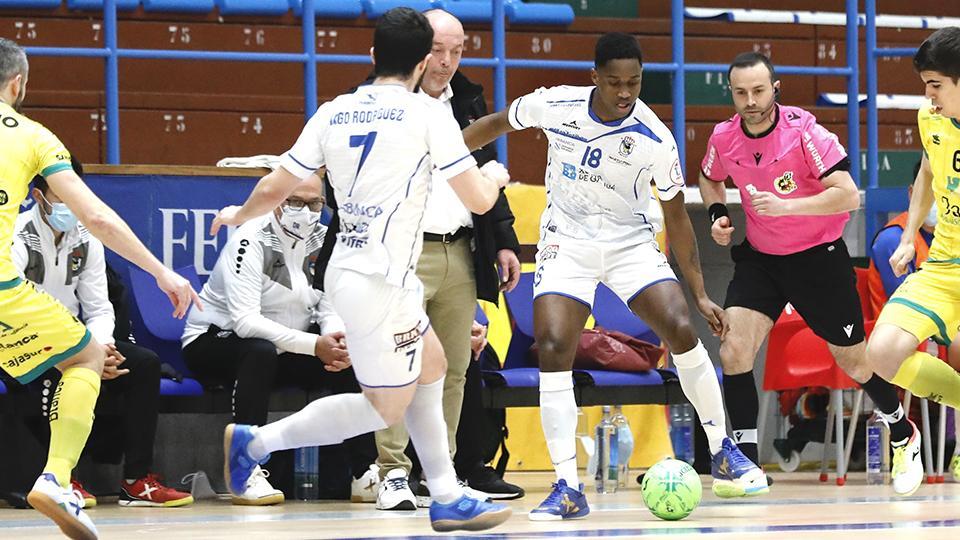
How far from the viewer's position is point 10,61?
18.2 feet

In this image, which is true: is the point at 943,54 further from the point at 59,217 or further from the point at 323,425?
the point at 59,217

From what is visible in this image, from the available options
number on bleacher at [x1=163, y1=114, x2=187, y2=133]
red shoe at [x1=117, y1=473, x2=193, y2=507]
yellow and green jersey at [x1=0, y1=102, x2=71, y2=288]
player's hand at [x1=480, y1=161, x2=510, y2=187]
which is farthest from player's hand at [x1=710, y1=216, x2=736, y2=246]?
number on bleacher at [x1=163, y1=114, x2=187, y2=133]

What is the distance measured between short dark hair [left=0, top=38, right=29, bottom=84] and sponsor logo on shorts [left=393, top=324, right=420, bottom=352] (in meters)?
1.68

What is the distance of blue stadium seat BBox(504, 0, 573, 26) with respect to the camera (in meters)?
12.1

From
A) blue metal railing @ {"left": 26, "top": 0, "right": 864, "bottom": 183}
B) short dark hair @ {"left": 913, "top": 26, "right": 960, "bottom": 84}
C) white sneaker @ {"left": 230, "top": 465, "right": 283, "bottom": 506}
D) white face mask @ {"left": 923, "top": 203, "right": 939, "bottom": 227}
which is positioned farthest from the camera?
white face mask @ {"left": 923, "top": 203, "right": 939, "bottom": 227}

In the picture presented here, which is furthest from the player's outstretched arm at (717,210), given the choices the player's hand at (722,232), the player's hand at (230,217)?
the player's hand at (230,217)

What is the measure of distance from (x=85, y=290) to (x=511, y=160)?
4850mm

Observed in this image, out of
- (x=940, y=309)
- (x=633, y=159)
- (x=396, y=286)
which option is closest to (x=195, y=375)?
(x=633, y=159)

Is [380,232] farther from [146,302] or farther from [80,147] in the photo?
[80,147]

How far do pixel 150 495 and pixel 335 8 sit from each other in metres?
5.28

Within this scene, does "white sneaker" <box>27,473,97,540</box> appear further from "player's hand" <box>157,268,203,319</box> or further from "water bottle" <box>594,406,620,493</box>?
"water bottle" <box>594,406,620,493</box>

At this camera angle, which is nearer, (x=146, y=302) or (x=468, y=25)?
(x=146, y=302)

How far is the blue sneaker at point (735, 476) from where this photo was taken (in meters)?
6.89

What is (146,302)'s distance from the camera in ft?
26.6
